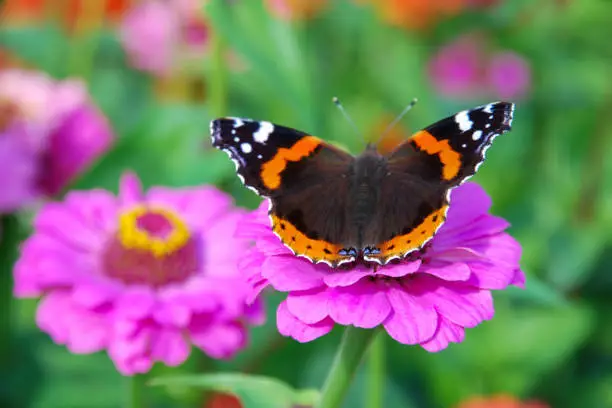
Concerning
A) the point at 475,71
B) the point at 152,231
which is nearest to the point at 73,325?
the point at 152,231

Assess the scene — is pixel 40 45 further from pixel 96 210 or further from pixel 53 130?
pixel 96 210

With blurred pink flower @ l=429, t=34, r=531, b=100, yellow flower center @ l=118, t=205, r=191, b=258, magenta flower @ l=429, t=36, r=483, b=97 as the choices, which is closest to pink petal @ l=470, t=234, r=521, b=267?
yellow flower center @ l=118, t=205, r=191, b=258

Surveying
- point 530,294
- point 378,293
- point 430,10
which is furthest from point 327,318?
point 430,10

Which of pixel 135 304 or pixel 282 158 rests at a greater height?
pixel 282 158

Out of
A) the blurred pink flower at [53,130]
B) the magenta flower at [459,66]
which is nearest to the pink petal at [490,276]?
the blurred pink flower at [53,130]

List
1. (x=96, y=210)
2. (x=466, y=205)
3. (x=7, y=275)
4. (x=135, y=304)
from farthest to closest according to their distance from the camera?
(x=7, y=275), (x=96, y=210), (x=135, y=304), (x=466, y=205)

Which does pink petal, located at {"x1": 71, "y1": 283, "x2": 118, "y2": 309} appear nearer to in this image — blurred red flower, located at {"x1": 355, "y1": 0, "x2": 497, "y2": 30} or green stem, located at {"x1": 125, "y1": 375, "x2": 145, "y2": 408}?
green stem, located at {"x1": 125, "y1": 375, "x2": 145, "y2": 408}

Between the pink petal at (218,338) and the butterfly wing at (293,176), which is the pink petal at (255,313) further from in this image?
the butterfly wing at (293,176)
